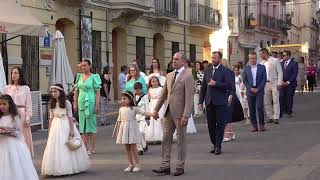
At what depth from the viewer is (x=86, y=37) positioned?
27109mm

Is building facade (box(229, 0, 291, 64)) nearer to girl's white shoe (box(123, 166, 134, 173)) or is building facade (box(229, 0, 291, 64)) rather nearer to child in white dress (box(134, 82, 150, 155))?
child in white dress (box(134, 82, 150, 155))

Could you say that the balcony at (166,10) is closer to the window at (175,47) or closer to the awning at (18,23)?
the window at (175,47)

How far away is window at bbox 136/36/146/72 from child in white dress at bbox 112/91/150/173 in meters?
20.5

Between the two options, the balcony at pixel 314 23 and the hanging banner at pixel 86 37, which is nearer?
the hanging banner at pixel 86 37

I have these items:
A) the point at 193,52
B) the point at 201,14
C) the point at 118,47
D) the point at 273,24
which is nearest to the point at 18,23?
the point at 118,47

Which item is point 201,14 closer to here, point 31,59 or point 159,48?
point 159,48

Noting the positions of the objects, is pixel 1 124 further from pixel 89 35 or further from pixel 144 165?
pixel 89 35

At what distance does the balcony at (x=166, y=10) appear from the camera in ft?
109

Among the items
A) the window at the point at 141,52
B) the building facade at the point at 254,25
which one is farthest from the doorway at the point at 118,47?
the building facade at the point at 254,25

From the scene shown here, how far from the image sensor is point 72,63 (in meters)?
26.8

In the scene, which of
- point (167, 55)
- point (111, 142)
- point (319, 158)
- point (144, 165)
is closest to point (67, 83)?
point (111, 142)

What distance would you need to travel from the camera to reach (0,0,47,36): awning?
16594mm

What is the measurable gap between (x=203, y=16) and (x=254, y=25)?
12.4 metres

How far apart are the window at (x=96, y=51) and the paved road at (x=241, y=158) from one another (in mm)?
10745
